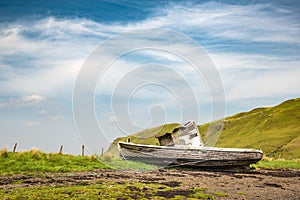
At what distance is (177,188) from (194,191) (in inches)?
41.6

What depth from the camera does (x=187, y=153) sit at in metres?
26.3

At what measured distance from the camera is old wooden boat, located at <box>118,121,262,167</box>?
1011 inches

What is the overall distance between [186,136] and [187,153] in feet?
9.78

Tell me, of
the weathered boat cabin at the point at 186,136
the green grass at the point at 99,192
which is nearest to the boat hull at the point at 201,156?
the weathered boat cabin at the point at 186,136

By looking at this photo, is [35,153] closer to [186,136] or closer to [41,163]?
[41,163]

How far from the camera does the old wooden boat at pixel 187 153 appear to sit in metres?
25.7

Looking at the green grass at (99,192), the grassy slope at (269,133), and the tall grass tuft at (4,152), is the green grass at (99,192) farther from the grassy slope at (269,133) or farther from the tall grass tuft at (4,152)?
the grassy slope at (269,133)

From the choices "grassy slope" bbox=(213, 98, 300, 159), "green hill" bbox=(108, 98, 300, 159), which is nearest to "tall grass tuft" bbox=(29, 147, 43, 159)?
"green hill" bbox=(108, 98, 300, 159)

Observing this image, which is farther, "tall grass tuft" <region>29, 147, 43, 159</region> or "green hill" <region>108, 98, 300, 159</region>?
"green hill" <region>108, 98, 300, 159</region>

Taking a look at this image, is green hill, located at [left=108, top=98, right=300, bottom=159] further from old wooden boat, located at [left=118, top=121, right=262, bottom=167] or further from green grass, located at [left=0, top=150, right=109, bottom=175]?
green grass, located at [left=0, top=150, right=109, bottom=175]

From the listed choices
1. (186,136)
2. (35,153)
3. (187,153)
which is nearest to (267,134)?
(186,136)

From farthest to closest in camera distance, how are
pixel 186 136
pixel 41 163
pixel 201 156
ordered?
1. pixel 186 136
2. pixel 201 156
3. pixel 41 163

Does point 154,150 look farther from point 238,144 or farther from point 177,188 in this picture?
point 238,144

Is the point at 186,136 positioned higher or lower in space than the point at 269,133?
lower
